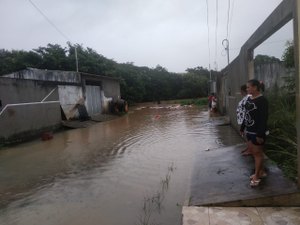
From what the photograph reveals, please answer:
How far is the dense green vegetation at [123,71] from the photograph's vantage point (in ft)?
96.4

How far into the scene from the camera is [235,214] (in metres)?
4.21

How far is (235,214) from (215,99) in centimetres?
1874

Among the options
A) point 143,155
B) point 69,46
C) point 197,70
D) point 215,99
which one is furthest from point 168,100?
point 143,155

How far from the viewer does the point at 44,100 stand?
17.1 metres

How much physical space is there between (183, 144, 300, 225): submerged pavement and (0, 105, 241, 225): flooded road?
483 mm

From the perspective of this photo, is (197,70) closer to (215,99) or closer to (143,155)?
(215,99)

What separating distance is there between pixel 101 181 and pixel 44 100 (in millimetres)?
11064

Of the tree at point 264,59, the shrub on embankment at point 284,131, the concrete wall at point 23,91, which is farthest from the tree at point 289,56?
the concrete wall at point 23,91

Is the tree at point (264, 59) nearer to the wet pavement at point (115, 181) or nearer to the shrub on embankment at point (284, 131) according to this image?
the shrub on embankment at point (284, 131)

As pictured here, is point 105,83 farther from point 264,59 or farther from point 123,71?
point 264,59

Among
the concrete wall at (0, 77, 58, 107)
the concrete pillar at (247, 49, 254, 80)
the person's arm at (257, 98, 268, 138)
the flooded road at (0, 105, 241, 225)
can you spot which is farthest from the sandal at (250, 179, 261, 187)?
the concrete wall at (0, 77, 58, 107)

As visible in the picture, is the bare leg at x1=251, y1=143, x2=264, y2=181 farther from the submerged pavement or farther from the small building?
the small building

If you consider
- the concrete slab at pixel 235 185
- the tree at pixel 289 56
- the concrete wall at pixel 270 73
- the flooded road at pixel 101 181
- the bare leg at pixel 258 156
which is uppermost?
the tree at pixel 289 56

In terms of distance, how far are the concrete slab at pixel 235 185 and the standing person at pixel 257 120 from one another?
0.82ft
